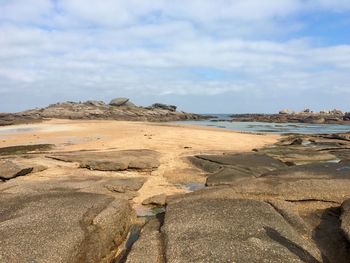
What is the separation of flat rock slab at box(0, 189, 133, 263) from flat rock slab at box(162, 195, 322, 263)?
1.32 metres

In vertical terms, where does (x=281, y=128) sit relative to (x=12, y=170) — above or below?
below

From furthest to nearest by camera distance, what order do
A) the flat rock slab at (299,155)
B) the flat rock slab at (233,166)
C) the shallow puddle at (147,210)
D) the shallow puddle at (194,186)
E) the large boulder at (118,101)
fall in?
the large boulder at (118,101), the flat rock slab at (299,155), the flat rock slab at (233,166), the shallow puddle at (194,186), the shallow puddle at (147,210)

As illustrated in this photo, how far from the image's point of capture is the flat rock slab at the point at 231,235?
7457 millimetres

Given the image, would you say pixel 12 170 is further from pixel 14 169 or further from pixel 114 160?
pixel 114 160

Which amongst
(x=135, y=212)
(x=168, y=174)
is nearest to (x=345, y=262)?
(x=135, y=212)

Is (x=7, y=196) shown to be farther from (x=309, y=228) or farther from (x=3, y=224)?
(x=309, y=228)

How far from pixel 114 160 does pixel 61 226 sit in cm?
976

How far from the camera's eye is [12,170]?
49.8 ft

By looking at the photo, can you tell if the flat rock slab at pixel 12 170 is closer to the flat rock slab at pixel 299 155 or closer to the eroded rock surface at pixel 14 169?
the eroded rock surface at pixel 14 169

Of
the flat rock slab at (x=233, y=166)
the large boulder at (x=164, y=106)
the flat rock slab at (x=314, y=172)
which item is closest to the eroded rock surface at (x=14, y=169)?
the flat rock slab at (x=233, y=166)

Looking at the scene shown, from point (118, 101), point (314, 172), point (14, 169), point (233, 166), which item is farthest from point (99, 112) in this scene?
point (314, 172)

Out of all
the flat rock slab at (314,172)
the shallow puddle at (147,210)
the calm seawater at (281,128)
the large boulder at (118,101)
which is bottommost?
the calm seawater at (281,128)

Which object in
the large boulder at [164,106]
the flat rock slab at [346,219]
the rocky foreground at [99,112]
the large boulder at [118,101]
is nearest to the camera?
the flat rock slab at [346,219]

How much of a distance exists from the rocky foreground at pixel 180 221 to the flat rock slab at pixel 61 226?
20mm
